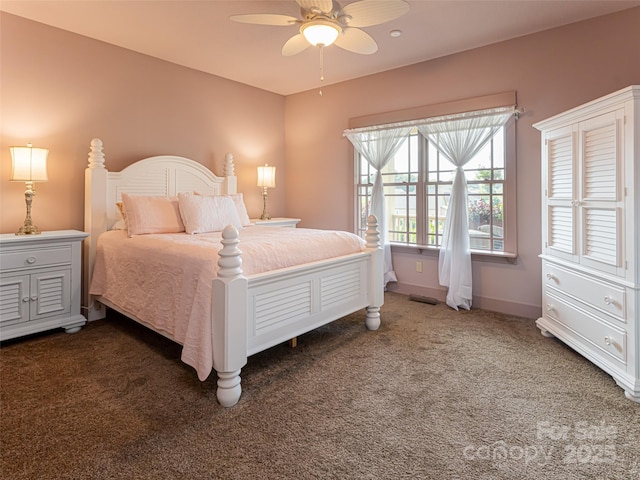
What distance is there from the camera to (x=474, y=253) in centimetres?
371

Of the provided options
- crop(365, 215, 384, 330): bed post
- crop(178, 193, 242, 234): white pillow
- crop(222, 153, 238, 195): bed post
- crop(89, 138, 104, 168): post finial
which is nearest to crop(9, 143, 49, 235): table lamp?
crop(89, 138, 104, 168): post finial

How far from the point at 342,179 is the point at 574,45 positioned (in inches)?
104

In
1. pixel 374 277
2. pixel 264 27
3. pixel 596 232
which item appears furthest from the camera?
pixel 264 27

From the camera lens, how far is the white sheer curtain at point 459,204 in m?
3.63

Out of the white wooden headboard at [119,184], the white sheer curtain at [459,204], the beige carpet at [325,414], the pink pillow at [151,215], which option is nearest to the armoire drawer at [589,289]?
the beige carpet at [325,414]

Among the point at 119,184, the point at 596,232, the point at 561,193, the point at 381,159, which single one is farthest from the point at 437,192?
the point at 119,184

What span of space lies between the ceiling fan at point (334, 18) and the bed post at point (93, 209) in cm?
192

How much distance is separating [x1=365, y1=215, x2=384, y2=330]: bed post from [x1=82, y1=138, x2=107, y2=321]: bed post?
7.92ft

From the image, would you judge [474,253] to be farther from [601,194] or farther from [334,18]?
[334,18]

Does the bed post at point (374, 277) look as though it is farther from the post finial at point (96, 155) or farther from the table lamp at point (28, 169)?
the table lamp at point (28, 169)

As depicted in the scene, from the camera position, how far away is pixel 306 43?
2807 mm

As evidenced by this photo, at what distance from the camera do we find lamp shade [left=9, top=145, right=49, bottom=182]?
9.16ft

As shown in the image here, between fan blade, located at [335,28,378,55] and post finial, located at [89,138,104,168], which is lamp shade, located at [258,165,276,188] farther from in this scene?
fan blade, located at [335,28,378,55]

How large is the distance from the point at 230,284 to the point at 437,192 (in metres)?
2.84
